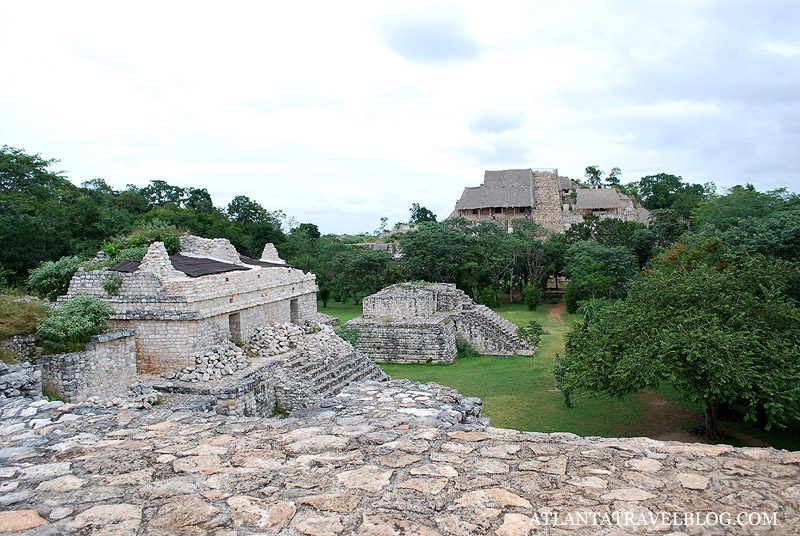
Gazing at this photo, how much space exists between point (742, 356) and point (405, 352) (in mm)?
11667

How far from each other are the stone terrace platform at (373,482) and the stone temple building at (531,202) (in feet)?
134

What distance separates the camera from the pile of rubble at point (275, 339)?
37.9 ft

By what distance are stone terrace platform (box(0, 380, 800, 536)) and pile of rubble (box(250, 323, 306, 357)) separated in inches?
273

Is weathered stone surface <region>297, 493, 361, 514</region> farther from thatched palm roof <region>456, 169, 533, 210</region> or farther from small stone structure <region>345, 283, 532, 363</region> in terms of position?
thatched palm roof <region>456, 169, 533, 210</region>

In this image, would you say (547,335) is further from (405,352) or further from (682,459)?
(682,459)

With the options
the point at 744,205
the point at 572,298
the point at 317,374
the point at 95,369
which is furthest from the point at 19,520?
the point at 744,205

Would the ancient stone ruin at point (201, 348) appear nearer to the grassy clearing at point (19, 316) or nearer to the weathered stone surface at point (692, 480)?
the grassy clearing at point (19, 316)

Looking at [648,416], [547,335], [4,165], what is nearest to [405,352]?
[547,335]

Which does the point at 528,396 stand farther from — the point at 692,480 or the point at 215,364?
the point at 692,480

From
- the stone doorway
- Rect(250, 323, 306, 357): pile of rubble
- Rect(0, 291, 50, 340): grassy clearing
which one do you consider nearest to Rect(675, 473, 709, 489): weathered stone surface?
Rect(0, 291, 50, 340): grassy clearing

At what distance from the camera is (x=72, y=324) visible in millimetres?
7754

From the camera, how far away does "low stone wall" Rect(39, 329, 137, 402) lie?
7.30 m

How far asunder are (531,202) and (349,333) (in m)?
31.0

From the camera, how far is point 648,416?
11.2 m
